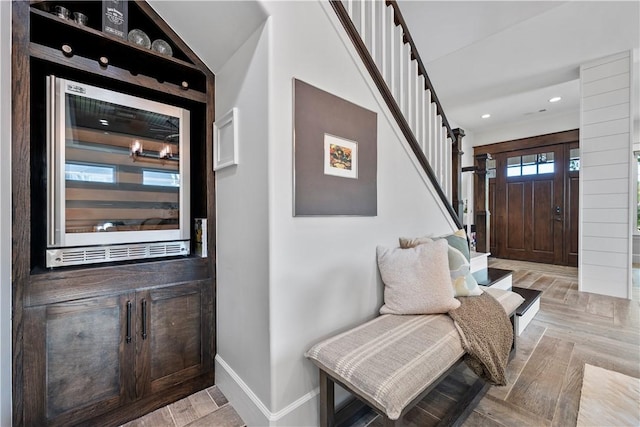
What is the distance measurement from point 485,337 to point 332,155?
1.22 m

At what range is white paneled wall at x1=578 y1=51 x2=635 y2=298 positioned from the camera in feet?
10.3

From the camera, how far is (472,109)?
4777 mm

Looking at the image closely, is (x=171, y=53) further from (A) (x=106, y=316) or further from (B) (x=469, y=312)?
(B) (x=469, y=312)

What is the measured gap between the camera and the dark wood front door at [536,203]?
493cm

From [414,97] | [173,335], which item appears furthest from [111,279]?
[414,97]

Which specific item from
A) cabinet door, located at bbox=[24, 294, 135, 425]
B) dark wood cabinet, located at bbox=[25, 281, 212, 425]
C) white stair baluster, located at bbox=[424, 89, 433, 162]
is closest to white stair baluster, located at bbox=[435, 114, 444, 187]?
white stair baluster, located at bbox=[424, 89, 433, 162]

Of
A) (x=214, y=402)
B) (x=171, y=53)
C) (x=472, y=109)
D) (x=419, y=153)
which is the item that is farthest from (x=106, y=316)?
(x=472, y=109)

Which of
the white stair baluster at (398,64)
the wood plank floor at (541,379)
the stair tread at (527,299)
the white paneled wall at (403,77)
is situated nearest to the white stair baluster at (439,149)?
the white paneled wall at (403,77)

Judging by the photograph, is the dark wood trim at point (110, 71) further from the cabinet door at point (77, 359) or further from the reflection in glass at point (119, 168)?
the cabinet door at point (77, 359)

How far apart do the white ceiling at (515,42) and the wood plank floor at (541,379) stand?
9.35 ft

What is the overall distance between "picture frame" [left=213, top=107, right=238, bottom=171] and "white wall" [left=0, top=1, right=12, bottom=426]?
2.72 ft

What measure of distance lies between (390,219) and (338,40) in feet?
3.73

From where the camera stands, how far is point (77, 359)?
50.4 inches

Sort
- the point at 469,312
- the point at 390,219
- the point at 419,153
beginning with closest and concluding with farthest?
the point at 469,312 < the point at 390,219 < the point at 419,153
